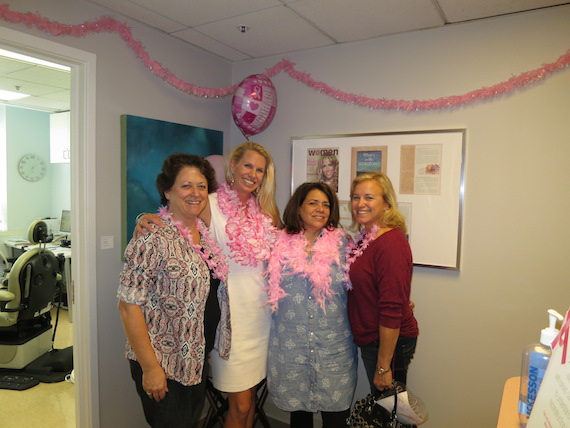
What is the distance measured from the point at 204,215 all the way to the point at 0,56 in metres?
2.78

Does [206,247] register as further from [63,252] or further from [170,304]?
[63,252]

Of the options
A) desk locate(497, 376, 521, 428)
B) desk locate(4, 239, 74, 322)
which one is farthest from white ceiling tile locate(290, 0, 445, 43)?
desk locate(4, 239, 74, 322)

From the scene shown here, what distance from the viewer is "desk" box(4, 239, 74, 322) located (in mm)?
4496

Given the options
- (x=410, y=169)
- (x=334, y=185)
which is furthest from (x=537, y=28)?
(x=334, y=185)

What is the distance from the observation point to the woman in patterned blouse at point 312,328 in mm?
1856

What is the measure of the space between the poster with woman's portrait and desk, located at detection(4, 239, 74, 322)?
3.30 m

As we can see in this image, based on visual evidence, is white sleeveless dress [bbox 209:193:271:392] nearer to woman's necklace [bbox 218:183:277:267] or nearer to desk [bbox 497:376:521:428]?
woman's necklace [bbox 218:183:277:267]

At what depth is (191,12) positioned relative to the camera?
220 centimetres

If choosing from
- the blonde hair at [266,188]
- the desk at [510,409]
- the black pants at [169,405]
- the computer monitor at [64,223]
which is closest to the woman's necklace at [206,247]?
the blonde hair at [266,188]

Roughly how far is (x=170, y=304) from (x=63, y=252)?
3981mm

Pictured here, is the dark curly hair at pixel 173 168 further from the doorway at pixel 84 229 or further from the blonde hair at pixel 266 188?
the doorway at pixel 84 229

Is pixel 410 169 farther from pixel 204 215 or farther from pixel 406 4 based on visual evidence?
pixel 204 215

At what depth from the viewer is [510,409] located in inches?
46.9

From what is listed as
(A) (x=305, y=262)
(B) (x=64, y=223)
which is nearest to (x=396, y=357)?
(A) (x=305, y=262)
